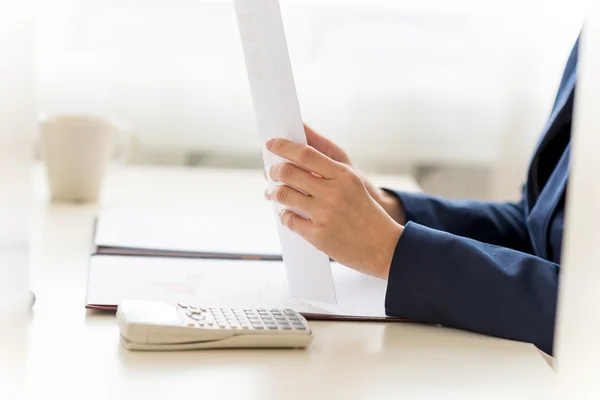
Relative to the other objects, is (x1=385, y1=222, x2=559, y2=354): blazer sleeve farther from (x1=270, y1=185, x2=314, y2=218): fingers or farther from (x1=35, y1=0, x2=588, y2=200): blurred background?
(x1=35, y1=0, x2=588, y2=200): blurred background

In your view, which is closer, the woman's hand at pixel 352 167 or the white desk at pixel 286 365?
the white desk at pixel 286 365

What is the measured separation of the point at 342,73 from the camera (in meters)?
1.47

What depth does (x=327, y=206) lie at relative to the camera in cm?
73

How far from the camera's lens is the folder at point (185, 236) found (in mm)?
935

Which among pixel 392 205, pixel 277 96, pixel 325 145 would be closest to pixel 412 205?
pixel 392 205

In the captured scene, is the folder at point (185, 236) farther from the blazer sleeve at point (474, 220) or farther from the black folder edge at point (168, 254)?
the blazer sleeve at point (474, 220)

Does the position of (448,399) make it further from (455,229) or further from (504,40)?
(504,40)

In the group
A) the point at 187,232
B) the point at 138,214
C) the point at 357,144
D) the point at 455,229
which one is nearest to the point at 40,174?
the point at 138,214

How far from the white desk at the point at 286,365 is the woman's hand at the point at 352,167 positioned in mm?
281

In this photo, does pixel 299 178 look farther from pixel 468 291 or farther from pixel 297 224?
pixel 468 291

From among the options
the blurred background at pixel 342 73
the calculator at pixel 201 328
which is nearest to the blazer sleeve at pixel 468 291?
the calculator at pixel 201 328

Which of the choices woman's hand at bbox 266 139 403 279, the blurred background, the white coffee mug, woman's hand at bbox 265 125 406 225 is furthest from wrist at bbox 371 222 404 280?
the blurred background

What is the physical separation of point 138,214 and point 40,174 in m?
0.31

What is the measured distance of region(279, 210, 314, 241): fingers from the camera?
74cm
